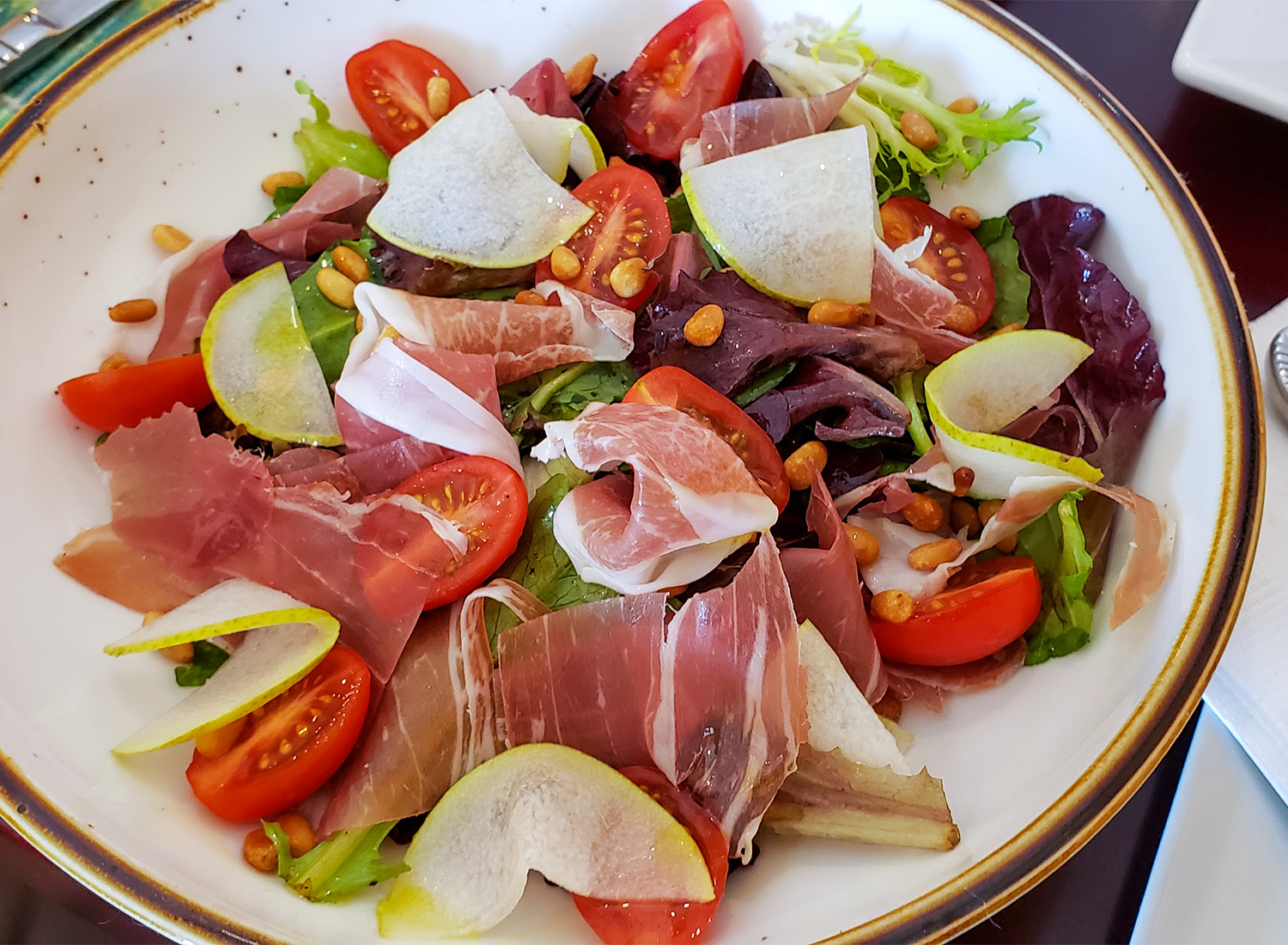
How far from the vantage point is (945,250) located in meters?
1.93

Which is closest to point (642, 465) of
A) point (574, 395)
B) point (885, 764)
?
point (574, 395)

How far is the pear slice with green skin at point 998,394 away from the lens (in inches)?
61.6

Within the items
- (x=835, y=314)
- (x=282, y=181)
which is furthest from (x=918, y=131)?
(x=282, y=181)

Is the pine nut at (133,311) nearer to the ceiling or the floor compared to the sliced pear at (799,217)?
nearer to the ceiling

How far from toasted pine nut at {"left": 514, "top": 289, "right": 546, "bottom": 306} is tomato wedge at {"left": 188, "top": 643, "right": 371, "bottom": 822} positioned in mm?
811

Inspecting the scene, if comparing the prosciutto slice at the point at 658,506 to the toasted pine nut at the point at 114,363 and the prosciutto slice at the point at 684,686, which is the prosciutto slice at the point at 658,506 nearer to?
the prosciutto slice at the point at 684,686

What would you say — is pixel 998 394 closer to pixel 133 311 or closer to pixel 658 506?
pixel 658 506

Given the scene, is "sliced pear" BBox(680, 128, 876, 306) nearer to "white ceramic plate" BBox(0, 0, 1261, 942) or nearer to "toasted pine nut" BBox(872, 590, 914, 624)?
"white ceramic plate" BBox(0, 0, 1261, 942)

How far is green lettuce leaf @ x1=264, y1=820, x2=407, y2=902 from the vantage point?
1.35 m

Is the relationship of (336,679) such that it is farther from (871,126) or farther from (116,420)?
(871,126)

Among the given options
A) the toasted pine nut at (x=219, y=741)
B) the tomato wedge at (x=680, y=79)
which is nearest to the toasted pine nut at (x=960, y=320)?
the tomato wedge at (x=680, y=79)

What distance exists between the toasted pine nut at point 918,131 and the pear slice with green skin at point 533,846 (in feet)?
5.00

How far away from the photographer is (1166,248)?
1.66 meters

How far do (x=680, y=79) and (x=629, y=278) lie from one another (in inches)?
24.9
